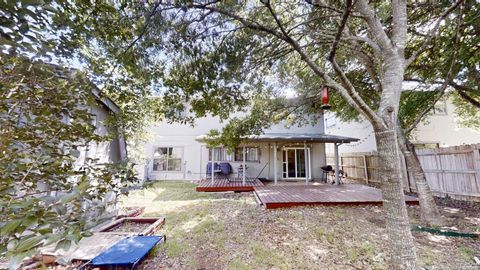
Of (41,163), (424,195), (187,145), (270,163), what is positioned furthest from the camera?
(187,145)

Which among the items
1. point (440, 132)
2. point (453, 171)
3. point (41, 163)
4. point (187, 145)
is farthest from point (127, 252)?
point (440, 132)

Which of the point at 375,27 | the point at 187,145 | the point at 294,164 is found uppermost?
the point at 375,27

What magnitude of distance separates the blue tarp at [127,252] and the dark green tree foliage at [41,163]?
2.24 meters

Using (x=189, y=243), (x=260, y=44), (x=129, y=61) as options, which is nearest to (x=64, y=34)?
(x=129, y=61)

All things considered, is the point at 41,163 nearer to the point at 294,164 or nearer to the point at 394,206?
the point at 394,206

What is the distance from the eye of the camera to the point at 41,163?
1.56 meters

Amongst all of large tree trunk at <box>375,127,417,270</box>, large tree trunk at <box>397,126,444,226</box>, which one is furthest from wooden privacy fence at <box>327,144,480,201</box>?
large tree trunk at <box>375,127,417,270</box>

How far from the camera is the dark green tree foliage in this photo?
0.87 m

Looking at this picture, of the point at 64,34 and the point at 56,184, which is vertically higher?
the point at 64,34

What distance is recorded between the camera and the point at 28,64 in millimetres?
1710

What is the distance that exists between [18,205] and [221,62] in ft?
13.0

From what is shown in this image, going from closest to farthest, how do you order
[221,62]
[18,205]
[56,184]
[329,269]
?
1. [18,205]
2. [56,184]
3. [329,269]
4. [221,62]

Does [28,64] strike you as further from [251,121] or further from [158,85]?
[251,121]

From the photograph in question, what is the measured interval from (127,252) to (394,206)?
166 inches
